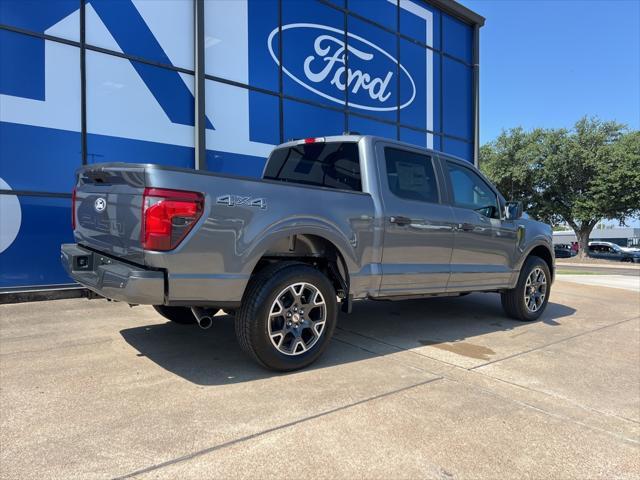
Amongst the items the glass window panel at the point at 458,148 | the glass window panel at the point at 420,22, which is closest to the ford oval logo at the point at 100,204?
the glass window panel at the point at 420,22

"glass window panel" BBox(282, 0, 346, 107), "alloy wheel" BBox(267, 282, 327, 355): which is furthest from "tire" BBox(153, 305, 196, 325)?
"glass window panel" BBox(282, 0, 346, 107)

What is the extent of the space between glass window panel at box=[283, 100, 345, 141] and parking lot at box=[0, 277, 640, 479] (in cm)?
568

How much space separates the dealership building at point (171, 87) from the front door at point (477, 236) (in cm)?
492

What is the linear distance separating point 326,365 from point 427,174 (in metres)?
2.25

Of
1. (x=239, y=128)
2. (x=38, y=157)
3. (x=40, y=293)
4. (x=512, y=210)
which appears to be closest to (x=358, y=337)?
(x=512, y=210)

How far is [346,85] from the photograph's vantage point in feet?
36.4

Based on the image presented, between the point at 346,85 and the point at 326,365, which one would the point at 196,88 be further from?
the point at 326,365

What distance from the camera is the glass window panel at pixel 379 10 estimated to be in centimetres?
1141

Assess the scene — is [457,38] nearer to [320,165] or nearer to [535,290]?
[535,290]

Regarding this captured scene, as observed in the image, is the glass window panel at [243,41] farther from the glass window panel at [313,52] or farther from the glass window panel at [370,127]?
the glass window panel at [370,127]

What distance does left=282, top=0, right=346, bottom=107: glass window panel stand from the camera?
997 cm

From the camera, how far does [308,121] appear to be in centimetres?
1030

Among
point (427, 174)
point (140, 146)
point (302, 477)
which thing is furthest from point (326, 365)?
point (140, 146)

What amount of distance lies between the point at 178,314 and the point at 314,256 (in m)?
1.69
